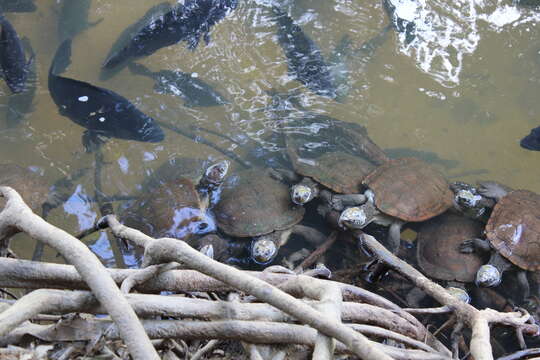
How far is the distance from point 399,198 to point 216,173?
163cm

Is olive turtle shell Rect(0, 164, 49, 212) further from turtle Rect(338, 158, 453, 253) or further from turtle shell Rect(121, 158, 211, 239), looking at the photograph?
turtle Rect(338, 158, 453, 253)

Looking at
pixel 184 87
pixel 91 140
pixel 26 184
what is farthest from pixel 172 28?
pixel 26 184

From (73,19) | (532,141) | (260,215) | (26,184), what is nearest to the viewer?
(260,215)

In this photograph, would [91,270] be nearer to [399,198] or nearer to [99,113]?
[399,198]

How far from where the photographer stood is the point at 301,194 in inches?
142

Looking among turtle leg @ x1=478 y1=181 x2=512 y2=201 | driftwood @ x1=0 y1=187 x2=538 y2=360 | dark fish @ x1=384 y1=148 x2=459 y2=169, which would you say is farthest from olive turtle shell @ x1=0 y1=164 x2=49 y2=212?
turtle leg @ x1=478 y1=181 x2=512 y2=201

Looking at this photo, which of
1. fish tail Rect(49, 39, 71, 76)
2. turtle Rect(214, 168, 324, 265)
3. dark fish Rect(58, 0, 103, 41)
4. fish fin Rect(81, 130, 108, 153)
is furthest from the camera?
dark fish Rect(58, 0, 103, 41)

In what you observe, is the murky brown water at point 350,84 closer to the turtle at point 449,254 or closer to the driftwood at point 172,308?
the turtle at point 449,254

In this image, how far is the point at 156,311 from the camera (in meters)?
1.36

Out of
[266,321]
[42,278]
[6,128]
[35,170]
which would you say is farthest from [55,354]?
[6,128]

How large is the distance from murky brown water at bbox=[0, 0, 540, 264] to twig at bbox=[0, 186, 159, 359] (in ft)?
7.52

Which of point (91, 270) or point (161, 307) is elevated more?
point (91, 270)

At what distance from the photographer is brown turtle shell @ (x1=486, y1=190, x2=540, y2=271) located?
10.5 ft

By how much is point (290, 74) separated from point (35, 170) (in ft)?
9.64
